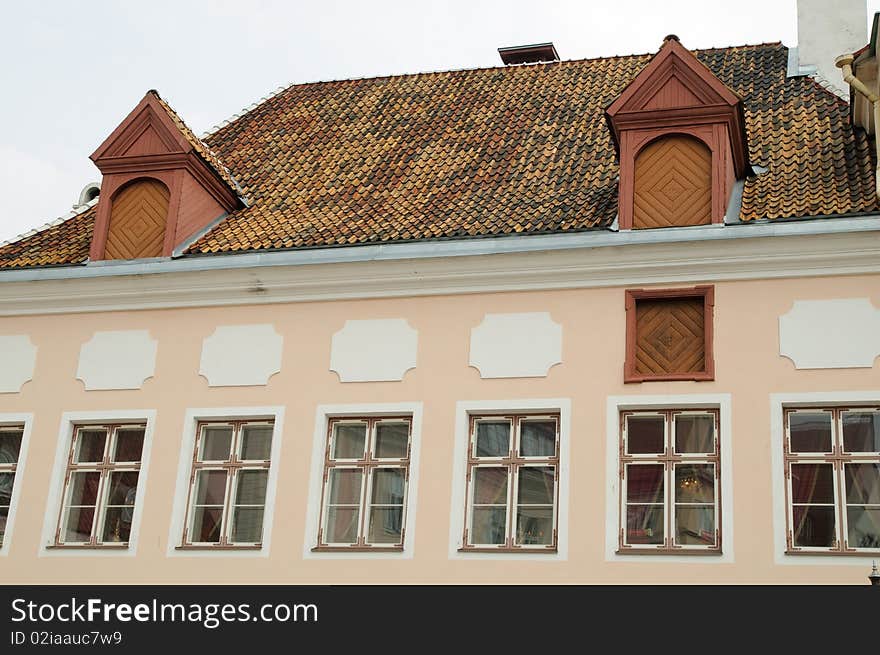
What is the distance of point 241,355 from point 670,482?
4.80 m

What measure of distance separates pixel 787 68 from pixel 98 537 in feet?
32.9

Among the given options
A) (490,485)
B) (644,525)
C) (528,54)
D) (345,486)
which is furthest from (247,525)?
(528,54)

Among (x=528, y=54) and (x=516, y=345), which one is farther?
(x=528, y=54)

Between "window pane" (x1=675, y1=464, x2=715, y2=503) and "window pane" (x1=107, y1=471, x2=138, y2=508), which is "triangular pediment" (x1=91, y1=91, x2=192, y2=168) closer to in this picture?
"window pane" (x1=107, y1=471, x2=138, y2=508)

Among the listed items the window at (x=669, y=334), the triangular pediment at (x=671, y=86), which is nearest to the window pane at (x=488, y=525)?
the window at (x=669, y=334)

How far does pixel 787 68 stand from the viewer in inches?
675

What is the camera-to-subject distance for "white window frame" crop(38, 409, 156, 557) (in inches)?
564

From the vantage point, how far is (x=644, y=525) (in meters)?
13.1

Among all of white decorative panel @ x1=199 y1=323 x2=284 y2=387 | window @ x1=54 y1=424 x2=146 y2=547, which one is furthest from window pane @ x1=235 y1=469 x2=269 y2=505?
window @ x1=54 y1=424 x2=146 y2=547

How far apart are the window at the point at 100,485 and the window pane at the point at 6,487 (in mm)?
679

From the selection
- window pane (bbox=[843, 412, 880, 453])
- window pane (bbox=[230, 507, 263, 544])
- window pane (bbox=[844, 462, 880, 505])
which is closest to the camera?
window pane (bbox=[844, 462, 880, 505])

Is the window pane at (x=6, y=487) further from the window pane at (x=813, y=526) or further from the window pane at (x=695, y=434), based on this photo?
the window pane at (x=813, y=526)

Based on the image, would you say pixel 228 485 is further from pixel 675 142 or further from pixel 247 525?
pixel 675 142

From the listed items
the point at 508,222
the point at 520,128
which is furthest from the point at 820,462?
the point at 520,128
